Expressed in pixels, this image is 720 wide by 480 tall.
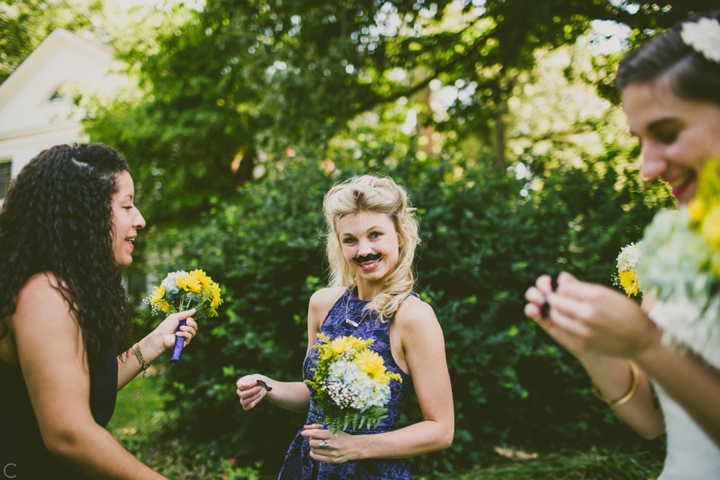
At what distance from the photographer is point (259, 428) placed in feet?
14.7

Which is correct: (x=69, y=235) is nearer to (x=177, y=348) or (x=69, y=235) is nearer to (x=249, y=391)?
Result: (x=177, y=348)

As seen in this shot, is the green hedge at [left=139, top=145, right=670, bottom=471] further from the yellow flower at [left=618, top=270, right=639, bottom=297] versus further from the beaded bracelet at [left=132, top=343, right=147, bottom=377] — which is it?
the yellow flower at [left=618, top=270, right=639, bottom=297]

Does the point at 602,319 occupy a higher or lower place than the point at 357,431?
higher

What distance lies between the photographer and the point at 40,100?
21.6ft

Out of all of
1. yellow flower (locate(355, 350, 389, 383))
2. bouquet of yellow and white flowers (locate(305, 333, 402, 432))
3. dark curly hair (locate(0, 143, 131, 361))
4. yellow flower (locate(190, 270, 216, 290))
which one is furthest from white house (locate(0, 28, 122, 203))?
yellow flower (locate(355, 350, 389, 383))

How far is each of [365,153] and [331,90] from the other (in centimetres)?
361

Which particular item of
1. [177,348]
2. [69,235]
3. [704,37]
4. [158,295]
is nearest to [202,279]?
[158,295]

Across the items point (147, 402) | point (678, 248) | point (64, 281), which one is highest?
point (678, 248)

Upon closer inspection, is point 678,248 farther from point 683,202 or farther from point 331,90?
point 331,90

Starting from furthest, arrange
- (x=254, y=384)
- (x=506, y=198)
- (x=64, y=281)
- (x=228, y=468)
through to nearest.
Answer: (x=506, y=198)
(x=228, y=468)
(x=254, y=384)
(x=64, y=281)

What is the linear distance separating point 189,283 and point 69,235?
2.95ft

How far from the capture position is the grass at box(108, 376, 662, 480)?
3.91 meters

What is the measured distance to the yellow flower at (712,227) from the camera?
3.06 feet

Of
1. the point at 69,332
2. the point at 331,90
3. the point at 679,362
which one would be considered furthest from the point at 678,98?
the point at 331,90
